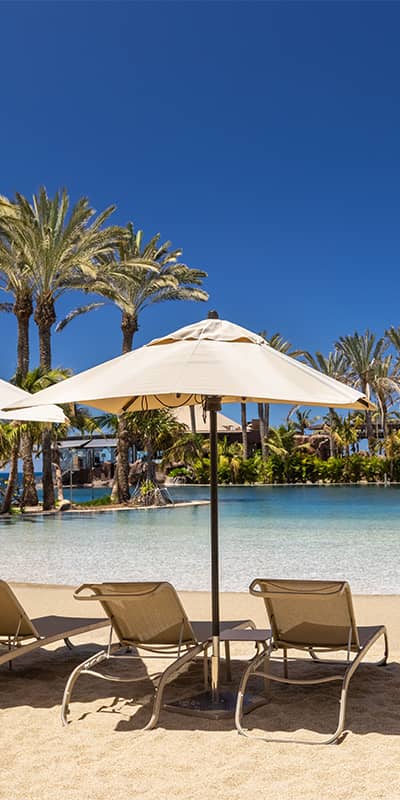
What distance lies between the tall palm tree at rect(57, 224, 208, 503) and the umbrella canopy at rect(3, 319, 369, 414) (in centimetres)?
2182

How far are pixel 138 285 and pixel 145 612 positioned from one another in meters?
23.2

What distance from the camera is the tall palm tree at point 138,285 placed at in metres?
27.1

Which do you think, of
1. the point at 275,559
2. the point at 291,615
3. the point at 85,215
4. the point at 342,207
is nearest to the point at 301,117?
the point at 342,207

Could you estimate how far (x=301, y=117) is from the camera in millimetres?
37938

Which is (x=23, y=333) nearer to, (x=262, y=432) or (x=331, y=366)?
(x=262, y=432)

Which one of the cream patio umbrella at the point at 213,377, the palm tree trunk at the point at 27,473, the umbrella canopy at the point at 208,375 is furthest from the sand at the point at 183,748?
the palm tree trunk at the point at 27,473

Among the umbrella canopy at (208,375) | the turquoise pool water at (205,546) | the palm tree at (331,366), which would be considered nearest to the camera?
the umbrella canopy at (208,375)

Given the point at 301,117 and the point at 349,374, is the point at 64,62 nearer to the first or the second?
the point at 301,117

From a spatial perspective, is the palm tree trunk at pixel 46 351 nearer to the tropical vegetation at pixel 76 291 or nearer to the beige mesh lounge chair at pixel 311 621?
the tropical vegetation at pixel 76 291

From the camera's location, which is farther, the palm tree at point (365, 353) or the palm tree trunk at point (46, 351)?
the palm tree at point (365, 353)

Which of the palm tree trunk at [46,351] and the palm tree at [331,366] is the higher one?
the palm tree at [331,366]

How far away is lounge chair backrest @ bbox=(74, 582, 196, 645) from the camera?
447cm

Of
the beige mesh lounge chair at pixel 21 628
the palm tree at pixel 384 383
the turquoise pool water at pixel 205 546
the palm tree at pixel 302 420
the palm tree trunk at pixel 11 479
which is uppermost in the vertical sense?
the palm tree at pixel 384 383

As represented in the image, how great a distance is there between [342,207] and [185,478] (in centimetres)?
2165
